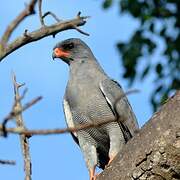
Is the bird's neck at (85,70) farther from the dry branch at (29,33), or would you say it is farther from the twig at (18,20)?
the twig at (18,20)

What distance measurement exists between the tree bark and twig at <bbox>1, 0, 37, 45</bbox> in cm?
120

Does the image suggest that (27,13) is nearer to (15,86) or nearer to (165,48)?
(15,86)

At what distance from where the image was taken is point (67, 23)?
7.56ft

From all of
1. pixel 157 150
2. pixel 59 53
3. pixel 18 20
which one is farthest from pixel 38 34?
pixel 59 53

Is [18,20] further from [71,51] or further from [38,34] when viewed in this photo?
[71,51]

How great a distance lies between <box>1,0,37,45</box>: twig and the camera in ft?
6.95

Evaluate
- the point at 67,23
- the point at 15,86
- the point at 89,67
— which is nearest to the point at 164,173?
the point at 15,86

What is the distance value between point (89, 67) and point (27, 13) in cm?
383

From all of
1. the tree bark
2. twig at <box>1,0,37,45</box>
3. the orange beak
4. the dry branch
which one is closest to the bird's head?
the orange beak

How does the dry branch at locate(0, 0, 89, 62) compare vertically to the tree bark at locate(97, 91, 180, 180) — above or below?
above

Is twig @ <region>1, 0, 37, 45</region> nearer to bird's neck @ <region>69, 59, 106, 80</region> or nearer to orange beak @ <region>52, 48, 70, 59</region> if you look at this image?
bird's neck @ <region>69, 59, 106, 80</region>

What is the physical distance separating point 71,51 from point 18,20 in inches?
164

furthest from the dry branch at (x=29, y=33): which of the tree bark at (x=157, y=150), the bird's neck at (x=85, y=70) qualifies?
the bird's neck at (x=85, y=70)

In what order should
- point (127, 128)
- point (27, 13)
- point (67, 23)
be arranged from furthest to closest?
1. point (127, 128)
2. point (67, 23)
3. point (27, 13)
